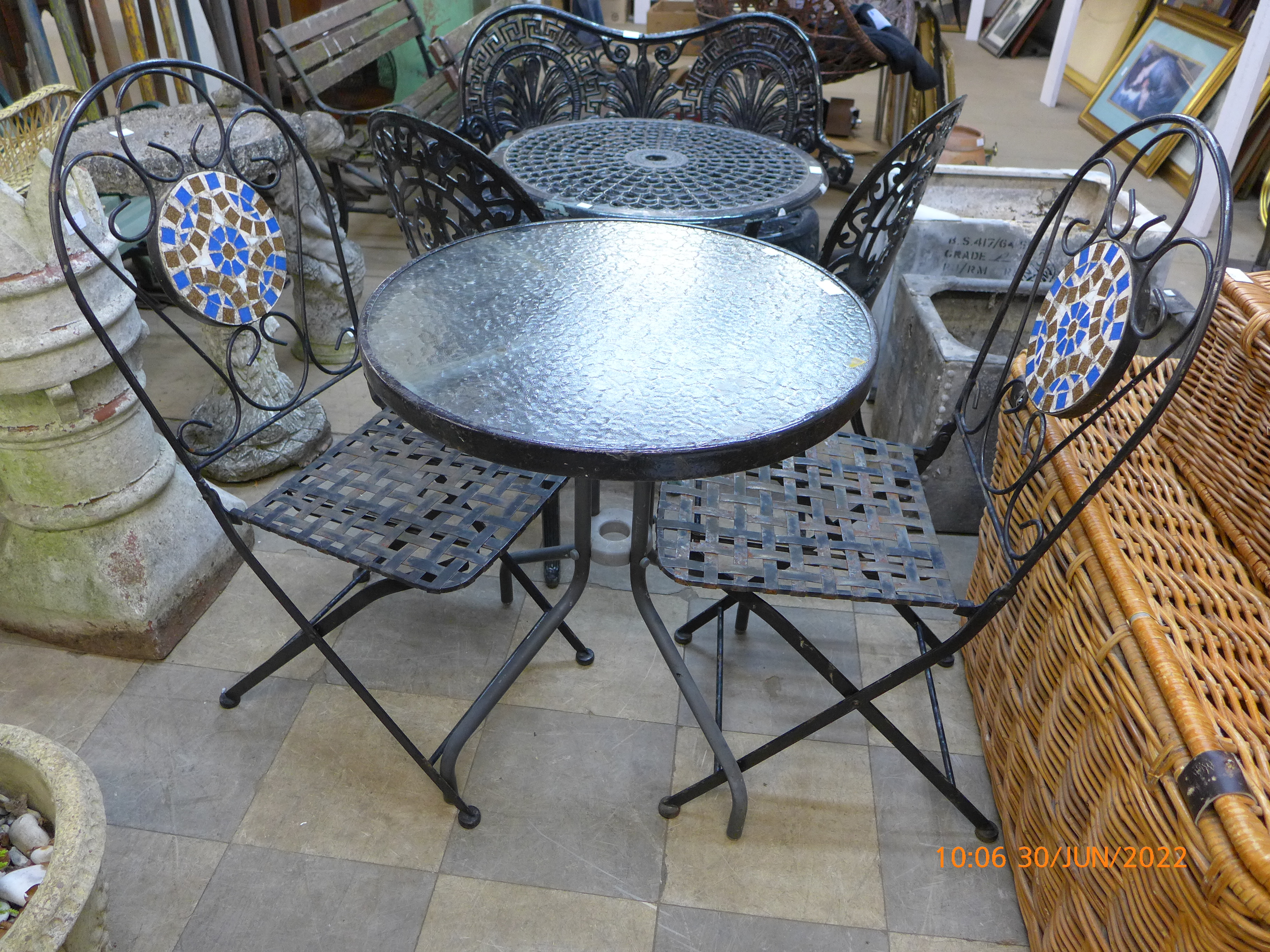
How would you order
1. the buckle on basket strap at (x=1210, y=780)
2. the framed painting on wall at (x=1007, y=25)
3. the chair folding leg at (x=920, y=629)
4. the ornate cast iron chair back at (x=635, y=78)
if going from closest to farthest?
the buckle on basket strap at (x=1210, y=780) → the chair folding leg at (x=920, y=629) → the ornate cast iron chair back at (x=635, y=78) → the framed painting on wall at (x=1007, y=25)

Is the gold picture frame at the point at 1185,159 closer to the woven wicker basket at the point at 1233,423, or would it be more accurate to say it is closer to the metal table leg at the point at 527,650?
the woven wicker basket at the point at 1233,423

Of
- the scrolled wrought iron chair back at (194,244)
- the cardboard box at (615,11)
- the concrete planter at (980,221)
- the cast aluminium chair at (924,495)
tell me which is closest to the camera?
the cast aluminium chair at (924,495)

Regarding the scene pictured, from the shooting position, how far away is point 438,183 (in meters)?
2.19

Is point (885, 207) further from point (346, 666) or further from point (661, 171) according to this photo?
point (346, 666)

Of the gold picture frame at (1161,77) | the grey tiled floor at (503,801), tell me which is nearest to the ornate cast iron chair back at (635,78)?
the grey tiled floor at (503,801)

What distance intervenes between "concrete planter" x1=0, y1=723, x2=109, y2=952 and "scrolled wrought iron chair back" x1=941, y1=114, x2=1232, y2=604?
1.45 meters

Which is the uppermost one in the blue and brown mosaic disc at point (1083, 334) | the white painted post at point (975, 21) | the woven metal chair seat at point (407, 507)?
the blue and brown mosaic disc at point (1083, 334)

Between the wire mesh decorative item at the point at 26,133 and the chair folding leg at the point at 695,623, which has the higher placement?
the wire mesh decorative item at the point at 26,133

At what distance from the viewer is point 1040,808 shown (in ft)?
5.22

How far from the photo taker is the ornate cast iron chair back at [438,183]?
2078 mm

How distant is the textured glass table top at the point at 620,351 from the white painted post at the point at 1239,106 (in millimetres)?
3343

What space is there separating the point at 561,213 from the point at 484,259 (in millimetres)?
490

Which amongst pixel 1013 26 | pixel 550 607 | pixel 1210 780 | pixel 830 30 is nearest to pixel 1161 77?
pixel 830 30

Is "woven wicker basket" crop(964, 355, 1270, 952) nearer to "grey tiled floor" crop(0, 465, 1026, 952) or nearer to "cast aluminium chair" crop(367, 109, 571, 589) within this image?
"grey tiled floor" crop(0, 465, 1026, 952)
